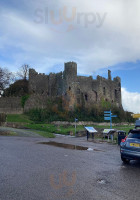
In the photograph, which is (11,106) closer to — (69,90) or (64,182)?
(69,90)

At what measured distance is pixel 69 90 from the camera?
1714 inches

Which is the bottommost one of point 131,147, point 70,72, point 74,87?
point 131,147

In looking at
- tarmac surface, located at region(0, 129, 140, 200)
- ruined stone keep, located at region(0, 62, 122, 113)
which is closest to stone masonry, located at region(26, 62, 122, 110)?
ruined stone keep, located at region(0, 62, 122, 113)

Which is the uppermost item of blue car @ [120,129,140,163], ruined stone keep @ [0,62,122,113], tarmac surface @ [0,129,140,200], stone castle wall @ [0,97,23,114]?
ruined stone keep @ [0,62,122,113]

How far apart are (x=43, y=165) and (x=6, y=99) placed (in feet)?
124

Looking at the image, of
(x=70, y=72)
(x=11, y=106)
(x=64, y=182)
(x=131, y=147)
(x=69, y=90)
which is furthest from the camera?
(x=70, y=72)

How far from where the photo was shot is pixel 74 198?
407cm

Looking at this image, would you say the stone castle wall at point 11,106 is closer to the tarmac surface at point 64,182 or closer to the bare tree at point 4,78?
the bare tree at point 4,78

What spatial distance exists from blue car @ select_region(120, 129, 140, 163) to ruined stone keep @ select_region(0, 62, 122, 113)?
33001mm

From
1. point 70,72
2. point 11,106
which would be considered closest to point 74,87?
point 70,72

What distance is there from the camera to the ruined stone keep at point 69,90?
42062 millimetres

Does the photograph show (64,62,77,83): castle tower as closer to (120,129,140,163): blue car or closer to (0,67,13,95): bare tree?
(0,67,13,95): bare tree

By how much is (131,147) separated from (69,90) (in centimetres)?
3610

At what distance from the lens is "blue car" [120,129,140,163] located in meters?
7.56
